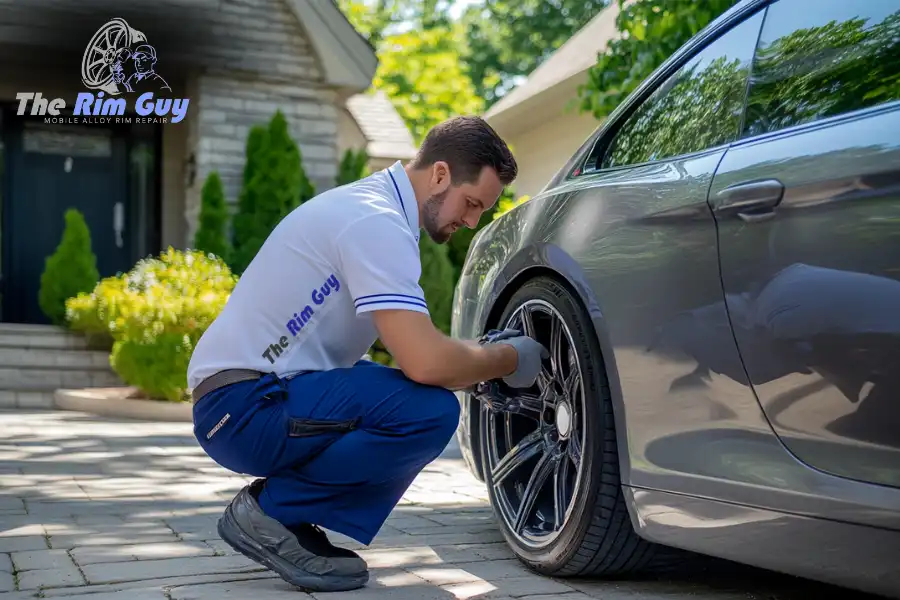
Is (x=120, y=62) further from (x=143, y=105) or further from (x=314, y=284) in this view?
(x=314, y=284)

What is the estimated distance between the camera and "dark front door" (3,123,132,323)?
42.5ft

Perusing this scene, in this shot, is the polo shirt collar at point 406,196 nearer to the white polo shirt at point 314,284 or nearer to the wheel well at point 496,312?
the white polo shirt at point 314,284

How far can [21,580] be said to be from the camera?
306 cm

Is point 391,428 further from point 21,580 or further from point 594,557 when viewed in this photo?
point 21,580

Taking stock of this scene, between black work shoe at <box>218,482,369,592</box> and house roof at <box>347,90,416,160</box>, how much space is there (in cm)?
1287

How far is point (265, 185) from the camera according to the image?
11625 millimetres

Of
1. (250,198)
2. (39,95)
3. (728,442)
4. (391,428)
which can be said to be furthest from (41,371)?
(728,442)

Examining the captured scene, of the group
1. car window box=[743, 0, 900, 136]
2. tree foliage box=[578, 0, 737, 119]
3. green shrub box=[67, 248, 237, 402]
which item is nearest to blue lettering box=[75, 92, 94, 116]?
green shrub box=[67, 248, 237, 402]

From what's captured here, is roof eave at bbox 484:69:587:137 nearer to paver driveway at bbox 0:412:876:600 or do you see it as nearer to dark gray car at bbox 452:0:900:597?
paver driveway at bbox 0:412:876:600

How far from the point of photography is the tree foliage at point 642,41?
6.05 m

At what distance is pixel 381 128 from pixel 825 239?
1613 centimetres

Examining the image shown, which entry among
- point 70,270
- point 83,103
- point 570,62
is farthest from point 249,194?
point 570,62

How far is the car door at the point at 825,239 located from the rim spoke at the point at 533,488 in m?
0.95

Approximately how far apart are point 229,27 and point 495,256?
9.13 metres
